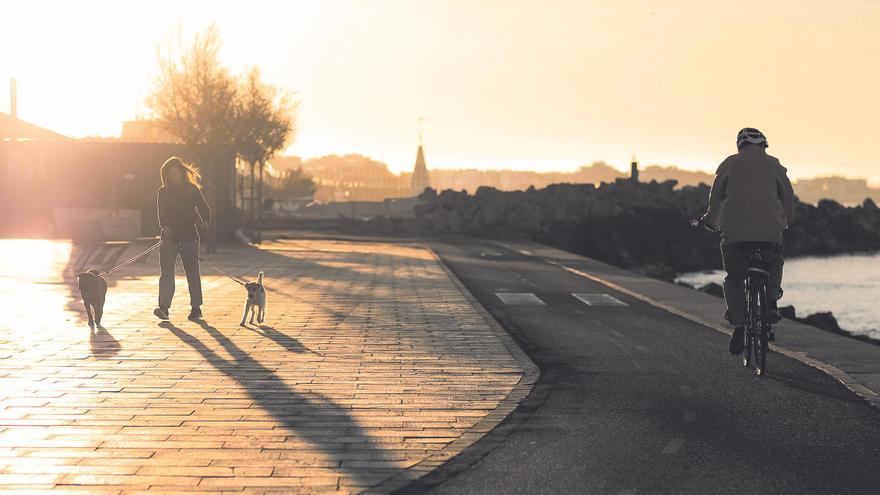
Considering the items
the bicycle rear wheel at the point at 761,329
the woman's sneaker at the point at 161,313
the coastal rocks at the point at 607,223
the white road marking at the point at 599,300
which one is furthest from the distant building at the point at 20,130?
the bicycle rear wheel at the point at 761,329

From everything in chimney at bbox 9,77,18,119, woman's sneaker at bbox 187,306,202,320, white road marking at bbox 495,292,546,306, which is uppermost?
chimney at bbox 9,77,18,119

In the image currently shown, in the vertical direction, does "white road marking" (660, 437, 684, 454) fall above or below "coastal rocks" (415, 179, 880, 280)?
above

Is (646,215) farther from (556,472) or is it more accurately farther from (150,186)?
(556,472)

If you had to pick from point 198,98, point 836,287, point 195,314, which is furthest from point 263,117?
point 195,314

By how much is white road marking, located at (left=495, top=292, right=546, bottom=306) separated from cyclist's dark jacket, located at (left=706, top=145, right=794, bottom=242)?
7.85 metres

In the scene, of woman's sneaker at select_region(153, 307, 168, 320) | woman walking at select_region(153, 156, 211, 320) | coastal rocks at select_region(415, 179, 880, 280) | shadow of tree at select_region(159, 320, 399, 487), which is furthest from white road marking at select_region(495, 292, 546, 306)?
coastal rocks at select_region(415, 179, 880, 280)

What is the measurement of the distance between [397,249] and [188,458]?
3040 cm

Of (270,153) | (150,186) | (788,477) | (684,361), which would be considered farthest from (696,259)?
(788,477)

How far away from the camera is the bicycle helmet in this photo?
991 centimetres

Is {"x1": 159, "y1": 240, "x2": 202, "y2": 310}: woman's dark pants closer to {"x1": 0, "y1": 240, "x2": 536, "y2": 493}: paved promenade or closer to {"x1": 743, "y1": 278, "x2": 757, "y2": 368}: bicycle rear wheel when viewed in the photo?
{"x1": 0, "y1": 240, "x2": 536, "y2": 493}: paved promenade

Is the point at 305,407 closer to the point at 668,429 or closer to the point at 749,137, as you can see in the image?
the point at 668,429

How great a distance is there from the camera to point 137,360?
390 inches

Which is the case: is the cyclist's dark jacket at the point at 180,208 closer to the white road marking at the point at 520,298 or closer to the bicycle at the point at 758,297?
the white road marking at the point at 520,298

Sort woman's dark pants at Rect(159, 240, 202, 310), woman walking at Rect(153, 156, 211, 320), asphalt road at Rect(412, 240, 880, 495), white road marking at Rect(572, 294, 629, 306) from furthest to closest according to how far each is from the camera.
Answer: white road marking at Rect(572, 294, 629, 306) → woman's dark pants at Rect(159, 240, 202, 310) → woman walking at Rect(153, 156, 211, 320) → asphalt road at Rect(412, 240, 880, 495)
